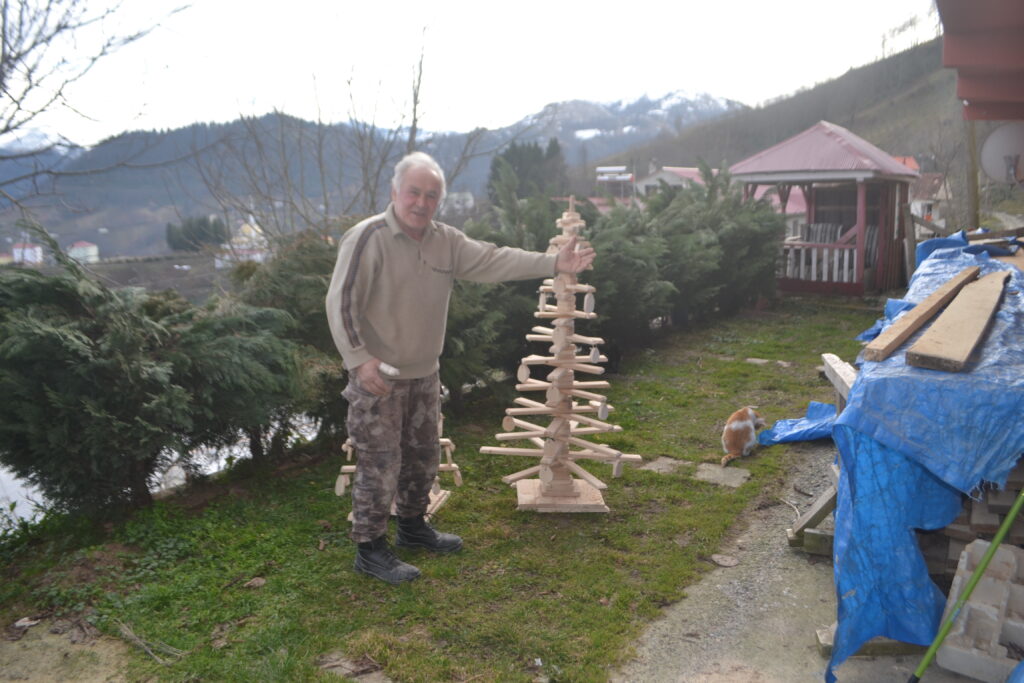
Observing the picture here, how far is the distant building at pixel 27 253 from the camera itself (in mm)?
4039

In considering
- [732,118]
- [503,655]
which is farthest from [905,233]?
[732,118]

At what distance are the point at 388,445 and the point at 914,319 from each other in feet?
8.05

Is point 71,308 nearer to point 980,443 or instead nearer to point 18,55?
point 18,55

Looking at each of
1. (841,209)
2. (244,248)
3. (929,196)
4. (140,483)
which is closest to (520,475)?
(140,483)

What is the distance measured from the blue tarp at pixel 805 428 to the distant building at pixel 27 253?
494cm

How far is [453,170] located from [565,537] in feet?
18.0

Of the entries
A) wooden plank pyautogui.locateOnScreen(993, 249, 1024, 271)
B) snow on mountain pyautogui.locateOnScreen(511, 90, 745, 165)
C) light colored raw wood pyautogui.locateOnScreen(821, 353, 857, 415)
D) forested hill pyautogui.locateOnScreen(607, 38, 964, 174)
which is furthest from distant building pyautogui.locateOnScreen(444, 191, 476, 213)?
forested hill pyautogui.locateOnScreen(607, 38, 964, 174)

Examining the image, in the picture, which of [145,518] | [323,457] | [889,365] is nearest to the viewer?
[889,365]

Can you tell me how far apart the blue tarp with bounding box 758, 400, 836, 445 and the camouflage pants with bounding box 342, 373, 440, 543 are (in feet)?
9.77

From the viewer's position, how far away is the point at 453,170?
27.9ft

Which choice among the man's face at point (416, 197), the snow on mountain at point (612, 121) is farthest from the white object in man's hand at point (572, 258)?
the snow on mountain at point (612, 121)

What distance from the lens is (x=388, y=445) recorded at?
3.52 metres

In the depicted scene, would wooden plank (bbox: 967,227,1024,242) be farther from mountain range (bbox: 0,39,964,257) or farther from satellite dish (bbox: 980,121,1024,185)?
mountain range (bbox: 0,39,964,257)

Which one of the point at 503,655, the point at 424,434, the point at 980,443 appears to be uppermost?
the point at 980,443
